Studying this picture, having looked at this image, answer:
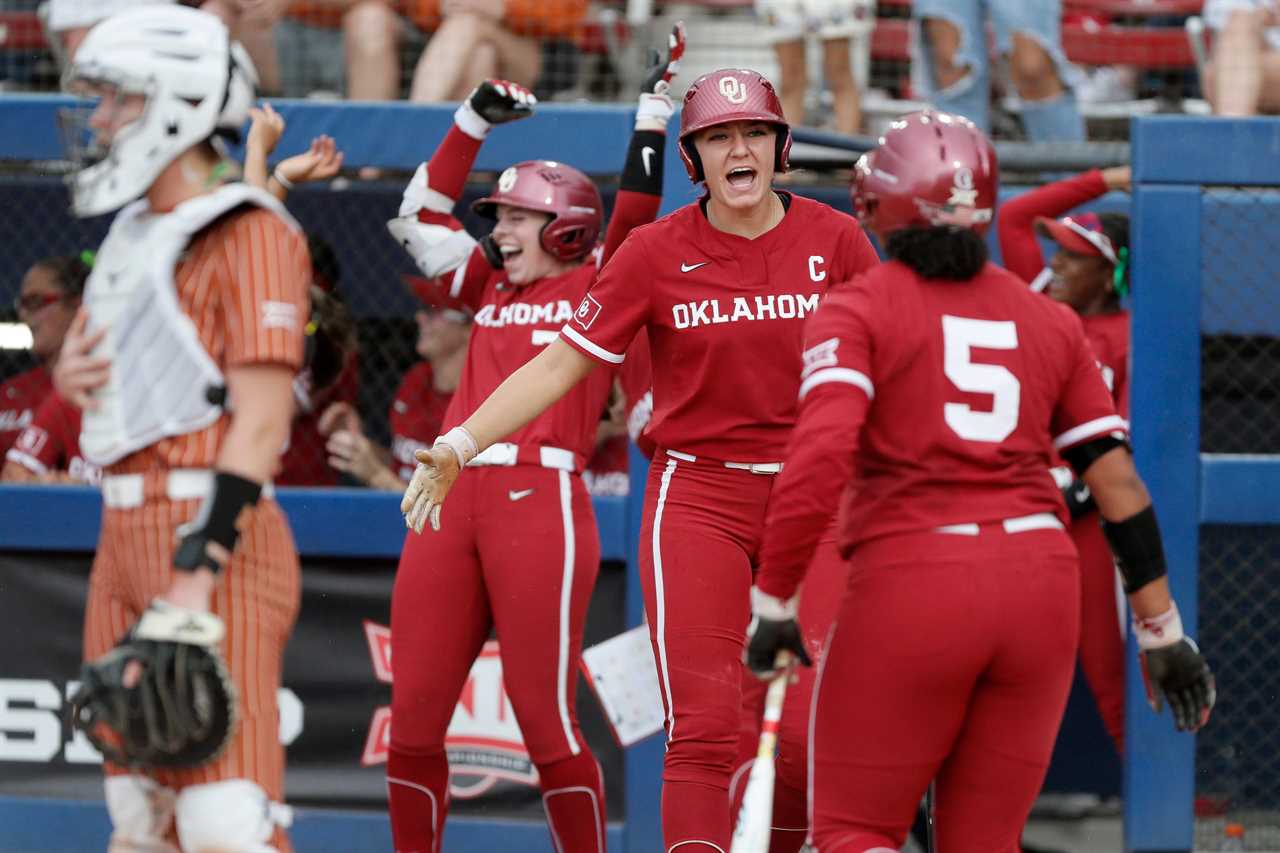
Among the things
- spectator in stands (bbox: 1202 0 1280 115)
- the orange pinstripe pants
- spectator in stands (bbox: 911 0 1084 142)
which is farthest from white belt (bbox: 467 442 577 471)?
spectator in stands (bbox: 1202 0 1280 115)

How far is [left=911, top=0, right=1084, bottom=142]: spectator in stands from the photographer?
7.00 metres

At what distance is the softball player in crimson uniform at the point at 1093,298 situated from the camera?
5637mm

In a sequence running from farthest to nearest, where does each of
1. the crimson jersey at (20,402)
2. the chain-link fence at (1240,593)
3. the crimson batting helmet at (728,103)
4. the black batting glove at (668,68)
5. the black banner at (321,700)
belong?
the crimson jersey at (20,402) < the black banner at (321,700) < the chain-link fence at (1240,593) < the black batting glove at (668,68) < the crimson batting helmet at (728,103)

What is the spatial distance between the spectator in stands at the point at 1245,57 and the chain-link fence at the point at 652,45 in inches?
8.7

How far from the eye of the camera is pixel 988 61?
713 cm

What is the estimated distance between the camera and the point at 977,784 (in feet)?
10.5

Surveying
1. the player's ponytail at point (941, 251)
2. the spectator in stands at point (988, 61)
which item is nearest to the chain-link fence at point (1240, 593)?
the spectator in stands at point (988, 61)

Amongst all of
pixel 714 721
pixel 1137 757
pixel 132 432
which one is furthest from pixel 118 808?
pixel 1137 757

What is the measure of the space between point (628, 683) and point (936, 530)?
233cm

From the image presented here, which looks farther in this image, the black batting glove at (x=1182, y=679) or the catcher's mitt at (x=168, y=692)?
the black batting glove at (x=1182, y=679)

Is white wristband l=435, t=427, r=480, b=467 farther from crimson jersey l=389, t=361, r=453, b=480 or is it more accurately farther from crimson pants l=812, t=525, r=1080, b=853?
crimson jersey l=389, t=361, r=453, b=480

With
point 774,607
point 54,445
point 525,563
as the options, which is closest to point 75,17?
point 54,445

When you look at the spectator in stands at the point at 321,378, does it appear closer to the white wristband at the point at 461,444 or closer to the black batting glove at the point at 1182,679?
the white wristband at the point at 461,444

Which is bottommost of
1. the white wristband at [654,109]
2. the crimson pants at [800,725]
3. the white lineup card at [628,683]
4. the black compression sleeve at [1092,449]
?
the white lineup card at [628,683]
